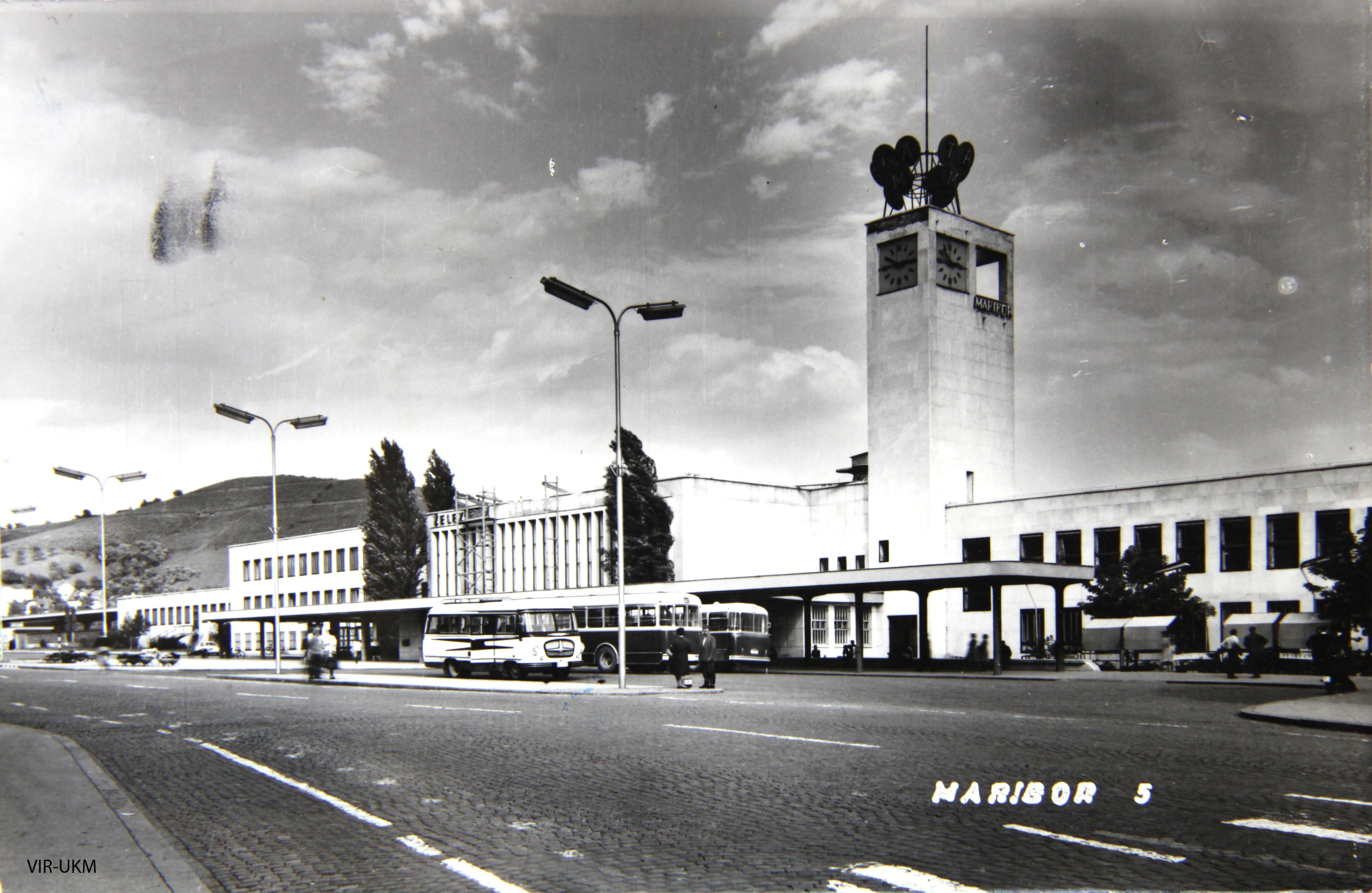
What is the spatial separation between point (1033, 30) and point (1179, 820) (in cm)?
860

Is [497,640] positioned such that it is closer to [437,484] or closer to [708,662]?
[708,662]

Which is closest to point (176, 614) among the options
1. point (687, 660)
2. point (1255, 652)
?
point (687, 660)

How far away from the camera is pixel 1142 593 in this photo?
4075 centimetres

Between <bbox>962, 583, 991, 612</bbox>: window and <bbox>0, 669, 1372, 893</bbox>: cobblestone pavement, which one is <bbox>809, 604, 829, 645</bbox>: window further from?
<bbox>0, 669, 1372, 893</bbox>: cobblestone pavement

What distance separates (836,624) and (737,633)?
19.9 metres

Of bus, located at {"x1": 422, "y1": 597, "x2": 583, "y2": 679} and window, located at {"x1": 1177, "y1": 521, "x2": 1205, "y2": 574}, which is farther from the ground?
window, located at {"x1": 1177, "y1": 521, "x2": 1205, "y2": 574}

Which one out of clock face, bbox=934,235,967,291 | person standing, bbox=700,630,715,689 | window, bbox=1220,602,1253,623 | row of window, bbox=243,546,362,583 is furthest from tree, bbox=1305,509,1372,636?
row of window, bbox=243,546,362,583

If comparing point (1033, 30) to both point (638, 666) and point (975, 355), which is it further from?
point (975, 355)

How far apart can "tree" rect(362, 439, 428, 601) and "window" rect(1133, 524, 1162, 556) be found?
47.0 m

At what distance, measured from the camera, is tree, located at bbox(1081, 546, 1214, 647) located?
134 ft

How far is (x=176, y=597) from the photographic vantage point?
354 feet

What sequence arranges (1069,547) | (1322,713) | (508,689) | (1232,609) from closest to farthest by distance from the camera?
1. (1322,713)
2. (508,689)
3. (1232,609)
4. (1069,547)

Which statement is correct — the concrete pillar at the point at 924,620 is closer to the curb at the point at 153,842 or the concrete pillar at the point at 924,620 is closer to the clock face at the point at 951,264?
the clock face at the point at 951,264

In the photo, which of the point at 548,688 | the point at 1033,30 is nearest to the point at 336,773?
the point at 1033,30
